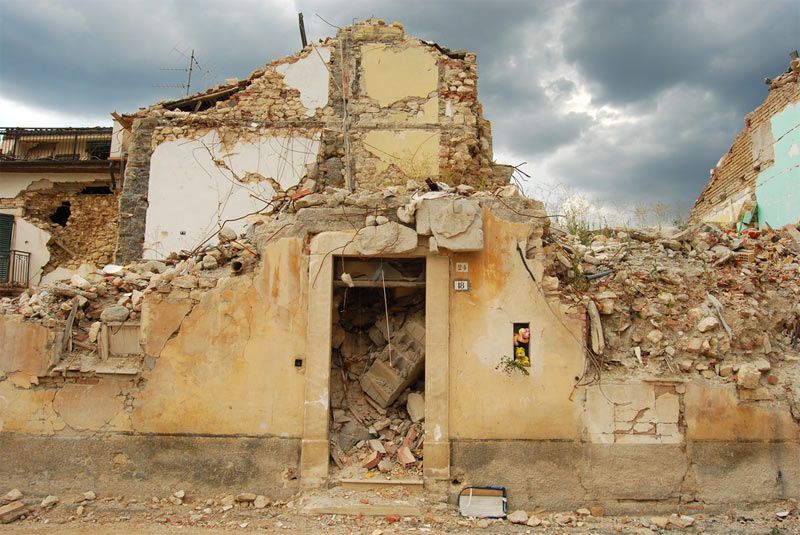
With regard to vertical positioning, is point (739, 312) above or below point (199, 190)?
below

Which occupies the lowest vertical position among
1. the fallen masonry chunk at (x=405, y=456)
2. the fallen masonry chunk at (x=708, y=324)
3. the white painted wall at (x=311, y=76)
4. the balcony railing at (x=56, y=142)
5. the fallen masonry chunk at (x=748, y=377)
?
the fallen masonry chunk at (x=405, y=456)

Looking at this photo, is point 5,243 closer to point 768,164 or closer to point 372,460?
point 372,460

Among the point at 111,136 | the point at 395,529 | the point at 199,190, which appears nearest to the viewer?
the point at 395,529

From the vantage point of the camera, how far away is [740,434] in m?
6.28

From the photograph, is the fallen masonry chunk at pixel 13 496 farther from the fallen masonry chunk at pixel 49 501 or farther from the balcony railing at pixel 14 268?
the balcony railing at pixel 14 268

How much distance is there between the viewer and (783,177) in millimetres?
11883

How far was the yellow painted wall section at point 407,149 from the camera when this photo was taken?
11211 mm

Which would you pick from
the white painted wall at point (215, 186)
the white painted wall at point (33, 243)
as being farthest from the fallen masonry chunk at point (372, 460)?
the white painted wall at point (33, 243)

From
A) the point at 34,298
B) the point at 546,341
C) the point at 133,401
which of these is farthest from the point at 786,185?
the point at 34,298

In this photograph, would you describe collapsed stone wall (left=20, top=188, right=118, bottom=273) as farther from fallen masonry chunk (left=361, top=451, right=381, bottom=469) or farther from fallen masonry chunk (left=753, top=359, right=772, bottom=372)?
fallen masonry chunk (left=753, top=359, right=772, bottom=372)

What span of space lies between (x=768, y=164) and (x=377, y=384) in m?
10.4

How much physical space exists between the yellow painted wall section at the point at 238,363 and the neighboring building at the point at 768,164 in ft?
31.2

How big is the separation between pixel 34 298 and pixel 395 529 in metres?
5.12

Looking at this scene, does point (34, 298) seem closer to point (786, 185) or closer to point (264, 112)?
point (264, 112)
